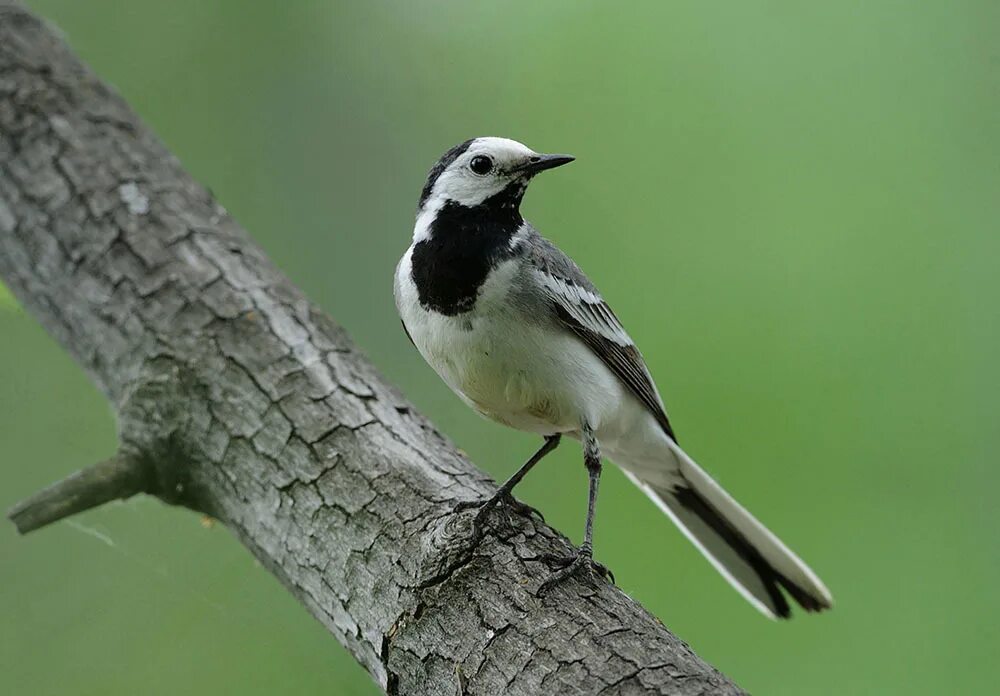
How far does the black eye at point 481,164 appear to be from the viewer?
3.54m

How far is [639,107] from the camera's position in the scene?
21.3 ft

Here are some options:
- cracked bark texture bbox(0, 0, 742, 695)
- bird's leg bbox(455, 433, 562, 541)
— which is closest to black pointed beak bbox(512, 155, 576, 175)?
cracked bark texture bbox(0, 0, 742, 695)

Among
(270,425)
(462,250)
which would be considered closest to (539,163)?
(462,250)

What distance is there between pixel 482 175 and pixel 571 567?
1.60 meters

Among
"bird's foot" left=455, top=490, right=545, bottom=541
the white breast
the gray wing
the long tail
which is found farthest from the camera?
the long tail

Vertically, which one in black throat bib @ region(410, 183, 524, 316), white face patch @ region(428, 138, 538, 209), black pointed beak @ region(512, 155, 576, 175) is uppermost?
black pointed beak @ region(512, 155, 576, 175)

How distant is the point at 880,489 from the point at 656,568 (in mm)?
1450

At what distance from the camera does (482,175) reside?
355cm

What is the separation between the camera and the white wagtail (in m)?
3.24

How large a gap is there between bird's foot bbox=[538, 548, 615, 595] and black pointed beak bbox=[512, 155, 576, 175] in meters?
1.49

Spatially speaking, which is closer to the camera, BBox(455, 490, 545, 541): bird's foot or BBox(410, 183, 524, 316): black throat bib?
BBox(455, 490, 545, 541): bird's foot

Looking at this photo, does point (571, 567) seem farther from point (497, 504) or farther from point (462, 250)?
point (462, 250)

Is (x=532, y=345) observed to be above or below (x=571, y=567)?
above

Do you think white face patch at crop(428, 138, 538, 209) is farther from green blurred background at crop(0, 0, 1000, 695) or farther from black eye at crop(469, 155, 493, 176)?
green blurred background at crop(0, 0, 1000, 695)
